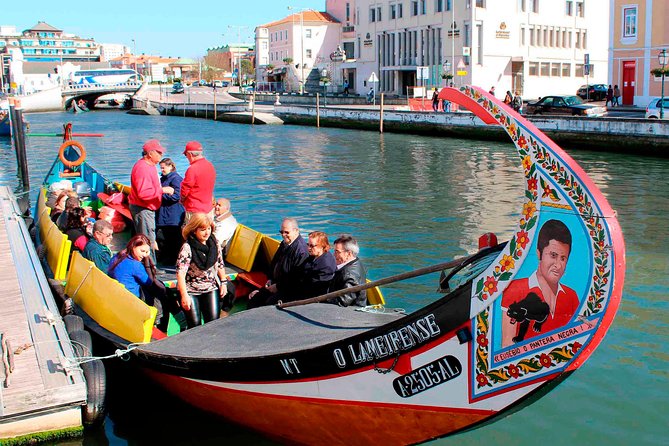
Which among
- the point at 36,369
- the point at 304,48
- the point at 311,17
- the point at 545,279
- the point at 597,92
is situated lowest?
the point at 36,369

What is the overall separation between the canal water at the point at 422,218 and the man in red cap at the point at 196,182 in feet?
6.46

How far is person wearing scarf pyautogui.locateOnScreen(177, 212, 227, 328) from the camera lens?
7074mm

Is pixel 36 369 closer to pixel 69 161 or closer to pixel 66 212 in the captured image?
pixel 66 212

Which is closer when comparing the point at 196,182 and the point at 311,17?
the point at 196,182

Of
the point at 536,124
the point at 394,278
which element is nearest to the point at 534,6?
the point at 536,124

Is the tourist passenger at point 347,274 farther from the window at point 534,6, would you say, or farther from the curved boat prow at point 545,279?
the window at point 534,6

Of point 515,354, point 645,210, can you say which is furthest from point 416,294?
point 645,210

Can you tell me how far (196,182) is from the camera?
867 cm

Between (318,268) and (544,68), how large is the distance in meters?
55.9

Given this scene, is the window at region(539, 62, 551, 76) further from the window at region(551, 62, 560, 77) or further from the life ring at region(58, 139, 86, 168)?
the life ring at region(58, 139, 86, 168)

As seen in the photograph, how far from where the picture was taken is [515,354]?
4773 millimetres

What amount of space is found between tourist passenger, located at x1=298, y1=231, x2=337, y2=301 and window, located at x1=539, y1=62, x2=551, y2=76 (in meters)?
55.2

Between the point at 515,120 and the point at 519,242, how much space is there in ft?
2.45

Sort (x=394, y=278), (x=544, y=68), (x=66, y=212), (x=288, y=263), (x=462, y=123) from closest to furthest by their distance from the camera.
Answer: (x=394, y=278) → (x=288, y=263) → (x=66, y=212) → (x=462, y=123) → (x=544, y=68)
